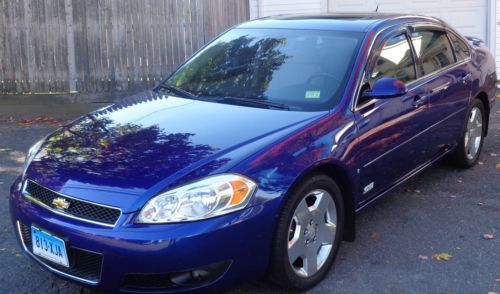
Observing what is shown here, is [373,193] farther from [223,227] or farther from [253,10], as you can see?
[253,10]

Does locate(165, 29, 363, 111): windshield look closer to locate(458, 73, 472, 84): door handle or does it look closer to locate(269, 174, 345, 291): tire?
locate(269, 174, 345, 291): tire

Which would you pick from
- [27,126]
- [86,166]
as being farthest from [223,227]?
[27,126]

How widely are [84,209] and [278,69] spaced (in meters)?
1.86

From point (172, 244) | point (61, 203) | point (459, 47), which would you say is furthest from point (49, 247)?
point (459, 47)

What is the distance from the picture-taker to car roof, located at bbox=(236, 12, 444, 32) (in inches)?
180

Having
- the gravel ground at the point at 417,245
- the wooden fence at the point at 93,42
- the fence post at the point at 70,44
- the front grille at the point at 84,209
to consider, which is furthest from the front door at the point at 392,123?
the fence post at the point at 70,44

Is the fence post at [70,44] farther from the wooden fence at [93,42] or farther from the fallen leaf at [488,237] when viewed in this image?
the fallen leaf at [488,237]

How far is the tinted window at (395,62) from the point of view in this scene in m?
4.42

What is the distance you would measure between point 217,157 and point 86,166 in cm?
74

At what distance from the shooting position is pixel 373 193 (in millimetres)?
4289

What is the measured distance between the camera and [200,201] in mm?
3100

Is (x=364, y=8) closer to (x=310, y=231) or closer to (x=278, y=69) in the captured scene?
(x=278, y=69)

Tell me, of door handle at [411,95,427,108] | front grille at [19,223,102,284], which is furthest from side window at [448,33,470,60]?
front grille at [19,223,102,284]

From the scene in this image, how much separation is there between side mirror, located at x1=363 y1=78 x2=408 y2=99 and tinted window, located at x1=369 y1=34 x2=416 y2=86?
5.5 inches
